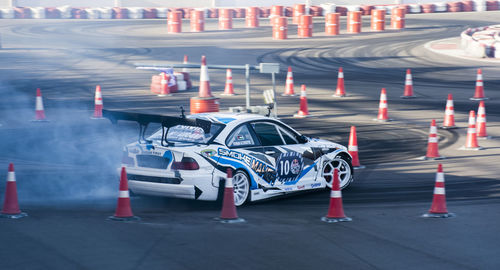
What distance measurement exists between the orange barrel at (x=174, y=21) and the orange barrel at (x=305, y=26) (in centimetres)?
749

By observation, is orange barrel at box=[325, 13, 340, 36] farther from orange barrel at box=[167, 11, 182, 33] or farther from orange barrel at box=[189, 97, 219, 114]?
orange barrel at box=[189, 97, 219, 114]

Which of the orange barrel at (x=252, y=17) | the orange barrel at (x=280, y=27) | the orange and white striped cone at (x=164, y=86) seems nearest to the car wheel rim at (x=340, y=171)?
the orange and white striped cone at (x=164, y=86)

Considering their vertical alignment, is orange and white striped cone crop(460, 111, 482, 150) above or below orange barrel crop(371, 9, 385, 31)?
below

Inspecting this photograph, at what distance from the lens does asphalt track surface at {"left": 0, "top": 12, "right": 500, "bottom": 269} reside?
754 cm

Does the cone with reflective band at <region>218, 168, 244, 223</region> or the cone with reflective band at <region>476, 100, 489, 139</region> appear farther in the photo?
the cone with reflective band at <region>476, 100, 489, 139</region>

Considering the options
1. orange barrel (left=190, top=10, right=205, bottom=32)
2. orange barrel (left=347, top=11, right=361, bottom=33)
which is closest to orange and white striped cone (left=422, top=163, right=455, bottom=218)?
orange barrel (left=347, top=11, right=361, bottom=33)

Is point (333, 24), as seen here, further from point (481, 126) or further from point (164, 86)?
point (481, 126)

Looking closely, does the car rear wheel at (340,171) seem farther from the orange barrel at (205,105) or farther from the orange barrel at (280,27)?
the orange barrel at (280,27)

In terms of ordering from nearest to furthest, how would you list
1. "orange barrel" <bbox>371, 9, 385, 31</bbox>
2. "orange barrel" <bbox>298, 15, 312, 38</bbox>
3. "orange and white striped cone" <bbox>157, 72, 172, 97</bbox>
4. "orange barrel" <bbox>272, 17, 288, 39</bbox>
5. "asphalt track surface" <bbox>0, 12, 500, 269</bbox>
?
"asphalt track surface" <bbox>0, 12, 500, 269</bbox> < "orange and white striped cone" <bbox>157, 72, 172, 97</bbox> < "orange barrel" <bbox>272, 17, 288, 39</bbox> < "orange barrel" <bbox>298, 15, 312, 38</bbox> < "orange barrel" <bbox>371, 9, 385, 31</bbox>

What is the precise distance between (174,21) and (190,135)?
34069 mm

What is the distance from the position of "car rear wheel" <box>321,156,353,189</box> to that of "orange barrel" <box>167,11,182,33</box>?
33.1 metres

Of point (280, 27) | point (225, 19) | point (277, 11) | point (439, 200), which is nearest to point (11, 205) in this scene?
point (439, 200)

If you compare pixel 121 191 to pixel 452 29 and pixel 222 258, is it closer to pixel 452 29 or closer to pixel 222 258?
pixel 222 258

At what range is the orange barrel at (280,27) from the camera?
38356 millimetres
